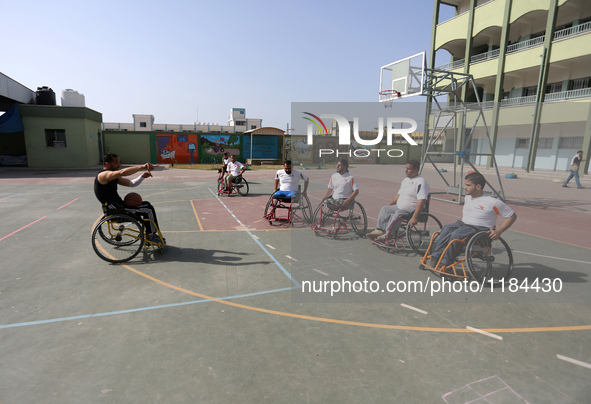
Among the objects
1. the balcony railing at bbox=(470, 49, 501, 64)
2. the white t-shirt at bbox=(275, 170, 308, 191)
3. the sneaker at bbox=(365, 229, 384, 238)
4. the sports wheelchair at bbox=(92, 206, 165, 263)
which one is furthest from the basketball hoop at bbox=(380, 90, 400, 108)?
the sports wheelchair at bbox=(92, 206, 165, 263)

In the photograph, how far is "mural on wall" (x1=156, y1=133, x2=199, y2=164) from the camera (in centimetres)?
3030

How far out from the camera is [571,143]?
78.3 ft

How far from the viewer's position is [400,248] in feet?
21.2

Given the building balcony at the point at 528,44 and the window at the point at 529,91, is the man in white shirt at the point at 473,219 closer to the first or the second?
the building balcony at the point at 528,44

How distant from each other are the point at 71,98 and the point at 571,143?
3844cm

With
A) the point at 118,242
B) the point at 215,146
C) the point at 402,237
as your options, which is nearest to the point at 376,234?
the point at 402,237

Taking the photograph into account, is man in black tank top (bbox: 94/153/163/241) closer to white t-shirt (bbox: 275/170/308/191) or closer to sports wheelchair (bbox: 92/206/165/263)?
sports wheelchair (bbox: 92/206/165/263)

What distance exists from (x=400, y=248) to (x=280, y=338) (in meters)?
3.76

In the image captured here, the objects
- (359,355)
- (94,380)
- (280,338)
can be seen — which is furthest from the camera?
(280,338)

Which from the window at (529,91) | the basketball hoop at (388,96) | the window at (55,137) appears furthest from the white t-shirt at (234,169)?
the window at (529,91)

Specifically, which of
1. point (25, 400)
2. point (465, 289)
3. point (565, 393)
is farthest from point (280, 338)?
point (465, 289)

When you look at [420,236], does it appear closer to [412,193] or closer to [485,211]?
[412,193]

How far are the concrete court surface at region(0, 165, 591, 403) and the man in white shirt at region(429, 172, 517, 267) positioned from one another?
489mm

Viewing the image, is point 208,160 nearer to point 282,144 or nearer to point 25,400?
point 282,144
